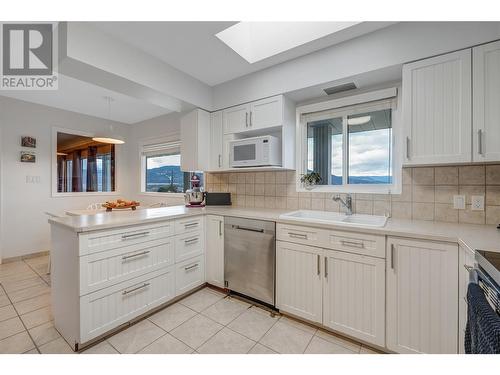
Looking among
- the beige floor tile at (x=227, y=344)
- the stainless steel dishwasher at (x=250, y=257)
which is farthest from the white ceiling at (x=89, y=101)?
the beige floor tile at (x=227, y=344)

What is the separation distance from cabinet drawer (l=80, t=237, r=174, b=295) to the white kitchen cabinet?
110cm

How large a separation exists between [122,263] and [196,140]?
64.0 inches

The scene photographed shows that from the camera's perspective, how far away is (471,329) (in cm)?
91

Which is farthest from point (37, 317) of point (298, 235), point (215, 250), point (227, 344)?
point (298, 235)

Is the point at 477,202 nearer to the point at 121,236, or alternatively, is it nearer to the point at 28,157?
the point at 121,236

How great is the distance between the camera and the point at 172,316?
1946 millimetres

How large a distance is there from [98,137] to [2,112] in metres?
1.43

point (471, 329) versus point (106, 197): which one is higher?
point (106, 197)

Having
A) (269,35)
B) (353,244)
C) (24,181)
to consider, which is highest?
(269,35)

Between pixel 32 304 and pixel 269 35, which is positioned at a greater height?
pixel 269 35

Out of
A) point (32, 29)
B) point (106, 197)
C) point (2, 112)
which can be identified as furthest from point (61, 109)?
point (32, 29)

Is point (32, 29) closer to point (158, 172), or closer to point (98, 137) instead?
point (98, 137)

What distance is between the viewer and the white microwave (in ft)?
7.57
